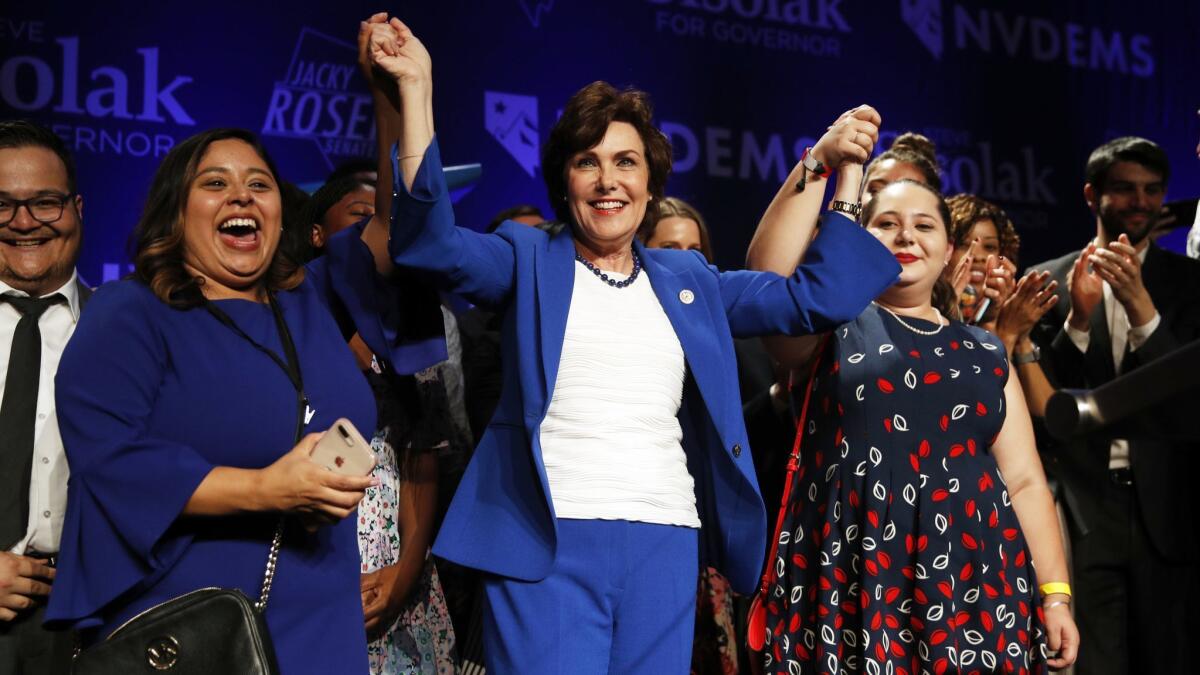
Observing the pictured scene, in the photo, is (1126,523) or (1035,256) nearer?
(1126,523)

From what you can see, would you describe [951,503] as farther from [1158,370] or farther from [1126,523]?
[1158,370]

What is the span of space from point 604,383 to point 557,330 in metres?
0.13

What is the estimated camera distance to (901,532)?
269 centimetres

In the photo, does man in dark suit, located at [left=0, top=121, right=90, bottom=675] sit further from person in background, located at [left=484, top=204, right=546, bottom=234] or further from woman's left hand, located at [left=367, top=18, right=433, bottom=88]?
person in background, located at [left=484, top=204, right=546, bottom=234]

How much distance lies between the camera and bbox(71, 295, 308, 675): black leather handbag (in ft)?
6.19

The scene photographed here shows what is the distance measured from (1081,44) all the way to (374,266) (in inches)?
209

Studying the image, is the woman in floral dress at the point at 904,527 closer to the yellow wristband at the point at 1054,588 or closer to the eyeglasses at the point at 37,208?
the yellow wristband at the point at 1054,588

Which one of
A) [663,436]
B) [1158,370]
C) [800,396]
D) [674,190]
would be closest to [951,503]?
[800,396]

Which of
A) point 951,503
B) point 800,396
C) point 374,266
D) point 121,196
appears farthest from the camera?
point 121,196

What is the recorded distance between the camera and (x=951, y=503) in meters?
2.71

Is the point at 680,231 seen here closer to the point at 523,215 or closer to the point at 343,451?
the point at 523,215

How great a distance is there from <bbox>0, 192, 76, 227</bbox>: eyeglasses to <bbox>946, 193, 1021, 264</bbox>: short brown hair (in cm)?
247

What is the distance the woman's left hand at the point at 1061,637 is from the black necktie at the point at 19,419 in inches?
A: 83.7

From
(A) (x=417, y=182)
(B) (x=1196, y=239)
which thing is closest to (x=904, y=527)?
(A) (x=417, y=182)
